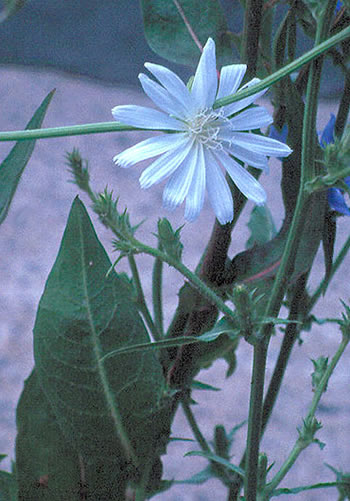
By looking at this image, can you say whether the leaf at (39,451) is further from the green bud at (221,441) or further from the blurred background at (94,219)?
the blurred background at (94,219)

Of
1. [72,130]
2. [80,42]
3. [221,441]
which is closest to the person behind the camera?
[72,130]

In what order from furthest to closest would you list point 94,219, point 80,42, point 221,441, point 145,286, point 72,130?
point 80,42
point 145,286
point 94,219
point 221,441
point 72,130

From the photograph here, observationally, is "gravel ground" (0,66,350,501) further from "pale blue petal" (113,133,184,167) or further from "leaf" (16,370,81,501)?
"pale blue petal" (113,133,184,167)

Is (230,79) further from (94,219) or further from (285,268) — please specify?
(94,219)

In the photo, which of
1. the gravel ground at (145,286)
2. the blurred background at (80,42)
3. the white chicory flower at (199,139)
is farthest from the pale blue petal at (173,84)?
the blurred background at (80,42)

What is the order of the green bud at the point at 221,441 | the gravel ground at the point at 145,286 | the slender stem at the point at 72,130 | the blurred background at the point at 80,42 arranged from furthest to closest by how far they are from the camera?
the blurred background at the point at 80,42, the gravel ground at the point at 145,286, the green bud at the point at 221,441, the slender stem at the point at 72,130

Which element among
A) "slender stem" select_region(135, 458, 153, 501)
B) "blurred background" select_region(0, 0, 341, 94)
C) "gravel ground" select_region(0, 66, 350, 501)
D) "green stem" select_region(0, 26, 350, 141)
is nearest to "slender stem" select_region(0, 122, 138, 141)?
"green stem" select_region(0, 26, 350, 141)

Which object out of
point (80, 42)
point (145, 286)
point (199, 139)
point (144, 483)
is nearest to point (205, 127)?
point (199, 139)

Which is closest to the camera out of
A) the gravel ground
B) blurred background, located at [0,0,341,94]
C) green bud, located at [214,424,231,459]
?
green bud, located at [214,424,231,459]
